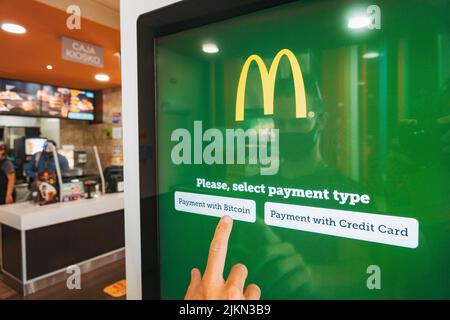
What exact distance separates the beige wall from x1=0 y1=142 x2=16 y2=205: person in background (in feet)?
8.78

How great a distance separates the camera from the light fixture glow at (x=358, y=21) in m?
0.59

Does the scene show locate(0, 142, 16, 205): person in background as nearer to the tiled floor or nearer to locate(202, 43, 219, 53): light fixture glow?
the tiled floor

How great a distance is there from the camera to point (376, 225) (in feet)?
1.95

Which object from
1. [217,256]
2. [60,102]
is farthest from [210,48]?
[60,102]

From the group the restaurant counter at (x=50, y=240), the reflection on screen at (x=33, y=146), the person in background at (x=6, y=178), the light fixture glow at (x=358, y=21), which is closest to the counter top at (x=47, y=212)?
the restaurant counter at (x=50, y=240)

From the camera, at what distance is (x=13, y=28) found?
101 inches

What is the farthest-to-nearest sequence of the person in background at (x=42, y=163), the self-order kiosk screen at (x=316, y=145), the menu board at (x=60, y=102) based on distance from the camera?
1. the menu board at (x=60, y=102)
2. the person in background at (x=42, y=163)
3. the self-order kiosk screen at (x=316, y=145)

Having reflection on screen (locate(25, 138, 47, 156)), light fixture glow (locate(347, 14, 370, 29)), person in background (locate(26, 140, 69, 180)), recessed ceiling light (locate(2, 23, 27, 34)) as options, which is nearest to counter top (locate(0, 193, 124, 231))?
person in background (locate(26, 140, 69, 180))

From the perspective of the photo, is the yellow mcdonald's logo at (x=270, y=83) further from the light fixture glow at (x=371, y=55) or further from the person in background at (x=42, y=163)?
the person in background at (x=42, y=163)

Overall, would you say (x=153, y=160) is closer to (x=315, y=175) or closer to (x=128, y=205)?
(x=128, y=205)

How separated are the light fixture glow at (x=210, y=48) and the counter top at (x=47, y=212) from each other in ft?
9.23

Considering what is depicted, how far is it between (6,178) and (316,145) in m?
3.41

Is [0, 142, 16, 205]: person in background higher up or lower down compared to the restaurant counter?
higher up

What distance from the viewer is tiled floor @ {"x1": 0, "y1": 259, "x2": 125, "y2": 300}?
9.11ft
